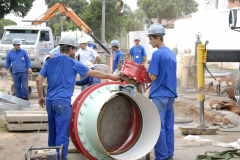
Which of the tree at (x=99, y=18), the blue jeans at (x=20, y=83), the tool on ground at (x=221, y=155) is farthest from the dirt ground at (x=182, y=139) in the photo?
the tree at (x=99, y=18)

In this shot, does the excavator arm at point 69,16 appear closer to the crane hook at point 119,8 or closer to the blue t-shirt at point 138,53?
the crane hook at point 119,8

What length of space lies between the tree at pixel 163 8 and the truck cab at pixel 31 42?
44466mm

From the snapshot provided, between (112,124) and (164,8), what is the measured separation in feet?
194

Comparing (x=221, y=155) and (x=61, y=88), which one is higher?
(x=61, y=88)

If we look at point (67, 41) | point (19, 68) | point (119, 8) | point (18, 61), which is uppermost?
point (119, 8)

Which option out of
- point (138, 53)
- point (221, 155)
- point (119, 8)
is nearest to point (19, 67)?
point (138, 53)

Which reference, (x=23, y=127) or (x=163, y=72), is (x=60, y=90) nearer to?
(x=163, y=72)

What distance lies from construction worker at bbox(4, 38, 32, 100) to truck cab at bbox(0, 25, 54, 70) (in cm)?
729

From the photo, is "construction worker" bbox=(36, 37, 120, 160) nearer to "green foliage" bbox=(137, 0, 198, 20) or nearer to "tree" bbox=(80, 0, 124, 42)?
"tree" bbox=(80, 0, 124, 42)

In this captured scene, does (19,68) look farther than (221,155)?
Yes

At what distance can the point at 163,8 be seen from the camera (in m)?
62.8

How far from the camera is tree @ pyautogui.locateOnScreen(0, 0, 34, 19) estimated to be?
87.3 ft

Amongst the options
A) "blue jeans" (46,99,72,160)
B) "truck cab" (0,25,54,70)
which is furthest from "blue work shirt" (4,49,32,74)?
"truck cab" (0,25,54,70)

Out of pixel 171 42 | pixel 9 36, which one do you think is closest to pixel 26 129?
pixel 9 36
